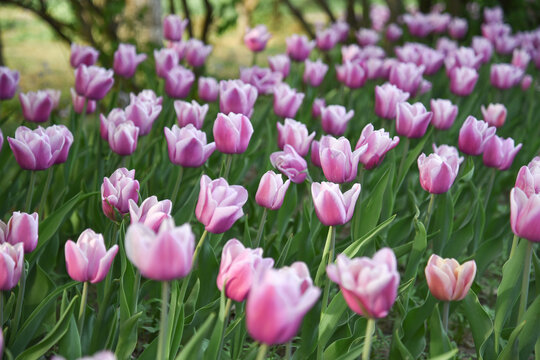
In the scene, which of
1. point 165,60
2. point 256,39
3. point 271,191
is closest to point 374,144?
point 271,191

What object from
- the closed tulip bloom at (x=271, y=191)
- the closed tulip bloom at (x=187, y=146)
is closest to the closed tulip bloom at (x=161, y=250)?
the closed tulip bloom at (x=271, y=191)

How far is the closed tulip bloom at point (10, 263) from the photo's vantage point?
1.23 m

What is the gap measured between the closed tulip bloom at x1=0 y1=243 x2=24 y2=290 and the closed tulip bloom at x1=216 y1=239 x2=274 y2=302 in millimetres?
395

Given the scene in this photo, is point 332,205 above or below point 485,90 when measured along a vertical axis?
above

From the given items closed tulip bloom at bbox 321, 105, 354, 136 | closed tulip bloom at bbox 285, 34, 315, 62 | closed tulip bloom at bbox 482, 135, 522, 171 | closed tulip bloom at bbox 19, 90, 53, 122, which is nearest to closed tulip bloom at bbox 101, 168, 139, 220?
closed tulip bloom at bbox 19, 90, 53, 122

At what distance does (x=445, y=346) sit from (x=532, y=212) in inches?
13.6

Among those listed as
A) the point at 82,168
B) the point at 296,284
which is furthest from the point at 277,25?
the point at 296,284

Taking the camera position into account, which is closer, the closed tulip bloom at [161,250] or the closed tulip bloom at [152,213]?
the closed tulip bloom at [161,250]

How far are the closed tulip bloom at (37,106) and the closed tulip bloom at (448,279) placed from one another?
1568mm

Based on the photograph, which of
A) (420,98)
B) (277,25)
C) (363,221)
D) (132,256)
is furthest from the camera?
(277,25)

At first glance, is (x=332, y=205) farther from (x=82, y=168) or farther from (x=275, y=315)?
(x=82, y=168)

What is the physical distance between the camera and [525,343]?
1.60m

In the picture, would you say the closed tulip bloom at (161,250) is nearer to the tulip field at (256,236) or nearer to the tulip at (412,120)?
the tulip field at (256,236)

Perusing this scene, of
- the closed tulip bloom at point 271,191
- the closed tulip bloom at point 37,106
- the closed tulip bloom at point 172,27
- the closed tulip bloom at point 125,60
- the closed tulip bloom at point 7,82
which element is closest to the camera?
the closed tulip bloom at point 271,191
